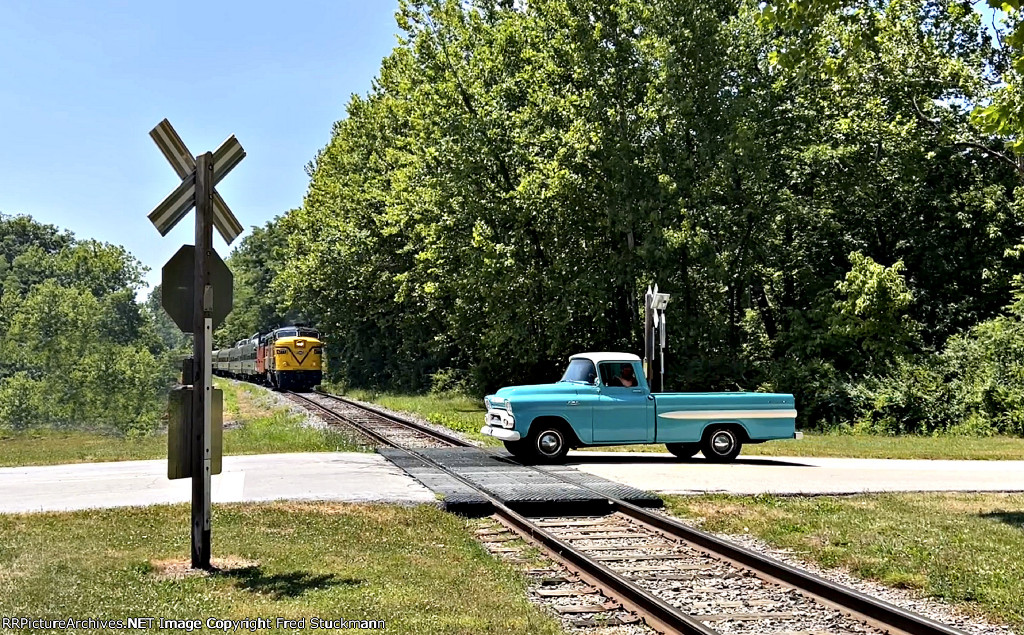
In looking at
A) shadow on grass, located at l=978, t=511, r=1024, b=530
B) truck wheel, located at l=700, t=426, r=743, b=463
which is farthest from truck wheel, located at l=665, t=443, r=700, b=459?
shadow on grass, located at l=978, t=511, r=1024, b=530

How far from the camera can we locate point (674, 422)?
18.8 metres

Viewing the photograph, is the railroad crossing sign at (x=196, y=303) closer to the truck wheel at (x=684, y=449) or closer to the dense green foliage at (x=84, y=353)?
the truck wheel at (x=684, y=449)

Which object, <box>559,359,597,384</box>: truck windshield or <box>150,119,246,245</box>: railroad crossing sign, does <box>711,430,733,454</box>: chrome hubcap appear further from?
<box>150,119,246,245</box>: railroad crossing sign

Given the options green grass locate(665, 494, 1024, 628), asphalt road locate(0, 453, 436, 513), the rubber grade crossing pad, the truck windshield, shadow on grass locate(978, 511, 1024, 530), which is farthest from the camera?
the truck windshield

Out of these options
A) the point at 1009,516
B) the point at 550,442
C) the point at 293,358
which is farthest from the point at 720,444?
the point at 293,358

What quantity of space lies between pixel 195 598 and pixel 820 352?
28257 mm

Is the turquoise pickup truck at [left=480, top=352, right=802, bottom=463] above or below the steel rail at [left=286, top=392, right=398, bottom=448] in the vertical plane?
above

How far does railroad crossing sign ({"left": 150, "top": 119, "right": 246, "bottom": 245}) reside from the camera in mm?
8945

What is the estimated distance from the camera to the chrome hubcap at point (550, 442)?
18.5 meters

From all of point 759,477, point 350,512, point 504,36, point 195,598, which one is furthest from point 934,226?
point 195,598

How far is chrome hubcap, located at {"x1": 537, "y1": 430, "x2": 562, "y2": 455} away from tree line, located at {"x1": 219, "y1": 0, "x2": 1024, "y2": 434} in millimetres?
14402

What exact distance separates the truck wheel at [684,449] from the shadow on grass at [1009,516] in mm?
7281

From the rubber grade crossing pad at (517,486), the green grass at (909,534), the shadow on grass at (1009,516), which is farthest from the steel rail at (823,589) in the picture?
the shadow on grass at (1009,516)

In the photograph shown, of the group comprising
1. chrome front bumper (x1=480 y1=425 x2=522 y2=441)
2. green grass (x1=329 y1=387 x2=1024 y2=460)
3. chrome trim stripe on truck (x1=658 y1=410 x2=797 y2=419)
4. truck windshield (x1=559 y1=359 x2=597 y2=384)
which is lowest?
green grass (x1=329 y1=387 x2=1024 y2=460)
